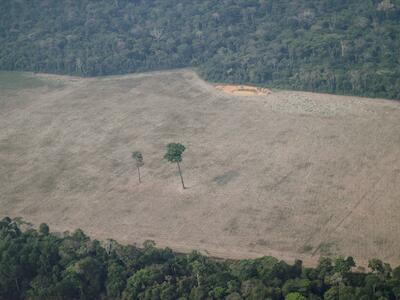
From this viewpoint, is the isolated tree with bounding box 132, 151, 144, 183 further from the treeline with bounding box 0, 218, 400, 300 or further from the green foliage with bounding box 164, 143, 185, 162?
the treeline with bounding box 0, 218, 400, 300

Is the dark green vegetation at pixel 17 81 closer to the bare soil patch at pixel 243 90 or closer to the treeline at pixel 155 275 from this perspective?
the bare soil patch at pixel 243 90

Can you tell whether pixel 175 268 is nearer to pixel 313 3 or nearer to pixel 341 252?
pixel 341 252

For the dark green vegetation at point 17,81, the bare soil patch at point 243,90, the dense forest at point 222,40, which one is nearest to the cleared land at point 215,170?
the bare soil patch at point 243,90

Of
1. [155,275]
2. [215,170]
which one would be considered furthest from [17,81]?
[155,275]

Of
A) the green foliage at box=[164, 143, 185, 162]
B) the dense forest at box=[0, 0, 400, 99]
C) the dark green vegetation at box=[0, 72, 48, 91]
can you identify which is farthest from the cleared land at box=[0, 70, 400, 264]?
the dark green vegetation at box=[0, 72, 48, 91]

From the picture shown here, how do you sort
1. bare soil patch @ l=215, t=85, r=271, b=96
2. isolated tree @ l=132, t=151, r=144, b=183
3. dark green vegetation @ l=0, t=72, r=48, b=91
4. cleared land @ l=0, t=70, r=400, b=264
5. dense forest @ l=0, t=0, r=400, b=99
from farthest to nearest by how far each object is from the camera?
dark green vegetation @ l=0, t=72, r=48, b=91
dense forest @ l=0, t=0, r=400, b=99
bare soil patch @ l=215, t=85, r=271, b=96
isolated tree @ l=132, t=151, r=144, b=183
cleared land @ l=0, t=70, r=400, b=264
